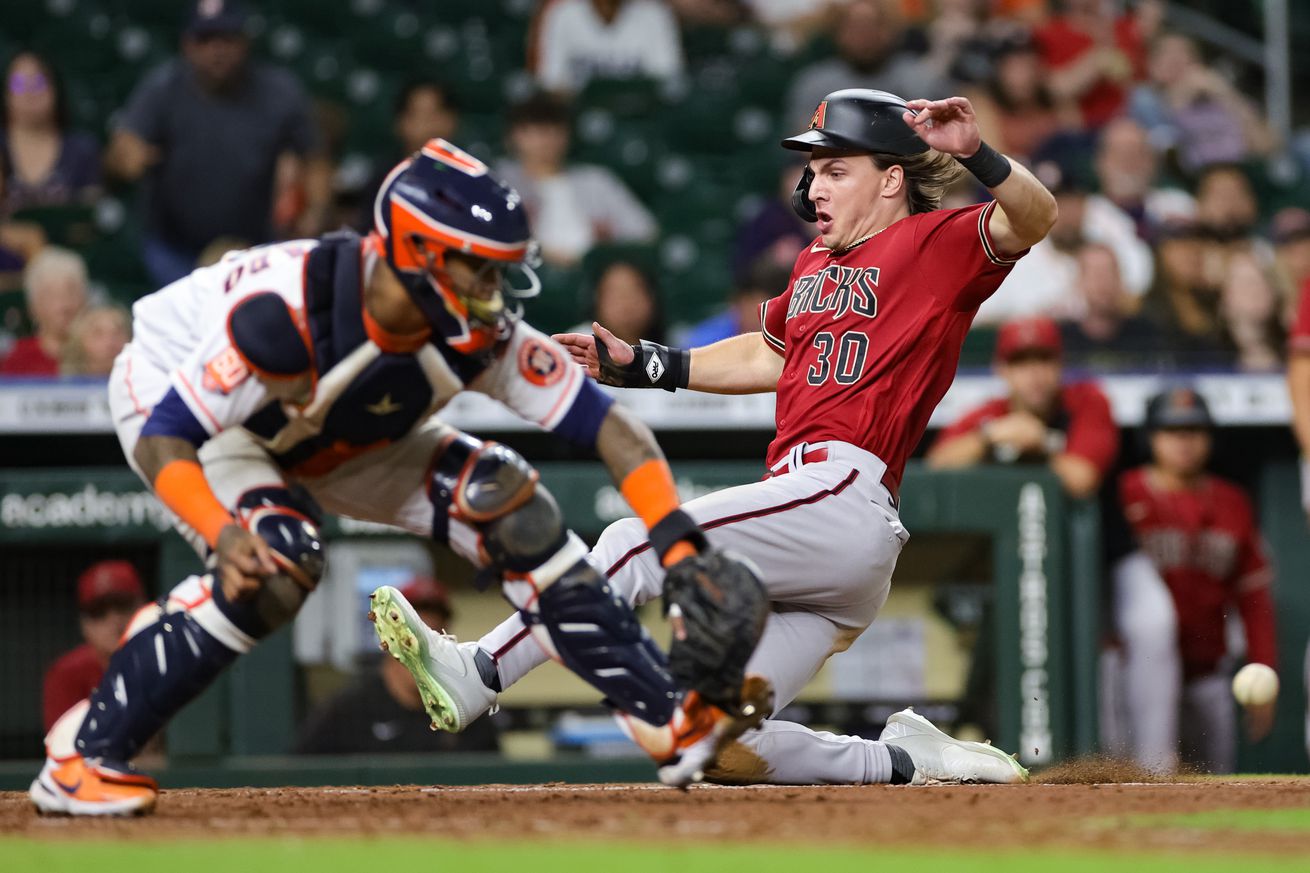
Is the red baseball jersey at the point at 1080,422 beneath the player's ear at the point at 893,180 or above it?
beneath

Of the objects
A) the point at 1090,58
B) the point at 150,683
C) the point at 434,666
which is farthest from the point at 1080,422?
the point at 150,683

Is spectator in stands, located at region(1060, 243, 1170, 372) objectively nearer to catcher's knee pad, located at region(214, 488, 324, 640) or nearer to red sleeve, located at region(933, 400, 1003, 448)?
red sleeve, located at region(933, 400, 1003, 448)

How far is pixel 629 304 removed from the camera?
7637mm

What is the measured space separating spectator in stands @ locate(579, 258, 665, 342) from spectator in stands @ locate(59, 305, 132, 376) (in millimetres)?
1989

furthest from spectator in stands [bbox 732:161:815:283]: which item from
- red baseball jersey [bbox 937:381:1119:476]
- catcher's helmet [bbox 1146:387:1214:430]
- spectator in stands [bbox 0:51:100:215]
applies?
spectator in stands [bbox 0:51:100:215]

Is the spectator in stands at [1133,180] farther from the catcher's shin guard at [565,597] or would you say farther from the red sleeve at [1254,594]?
A: the catcher's shin guard at [565,597]

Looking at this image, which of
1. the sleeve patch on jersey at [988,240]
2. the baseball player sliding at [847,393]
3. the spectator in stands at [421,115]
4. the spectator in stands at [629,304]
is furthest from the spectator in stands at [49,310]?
the sleeve patch on jersey at [988,240]

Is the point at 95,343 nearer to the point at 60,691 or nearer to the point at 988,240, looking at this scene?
the point at 60,691

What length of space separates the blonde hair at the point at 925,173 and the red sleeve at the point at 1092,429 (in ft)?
8.63

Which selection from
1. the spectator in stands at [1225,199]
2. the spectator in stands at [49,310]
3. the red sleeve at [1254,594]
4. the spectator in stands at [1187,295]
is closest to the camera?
the red sleeve at [1254,594]

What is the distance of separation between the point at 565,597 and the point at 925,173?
1612 millimetres

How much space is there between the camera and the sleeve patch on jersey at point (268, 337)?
3.62 m

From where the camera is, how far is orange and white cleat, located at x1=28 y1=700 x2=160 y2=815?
368 cm

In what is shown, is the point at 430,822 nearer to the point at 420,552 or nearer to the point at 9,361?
the point at 420,552
